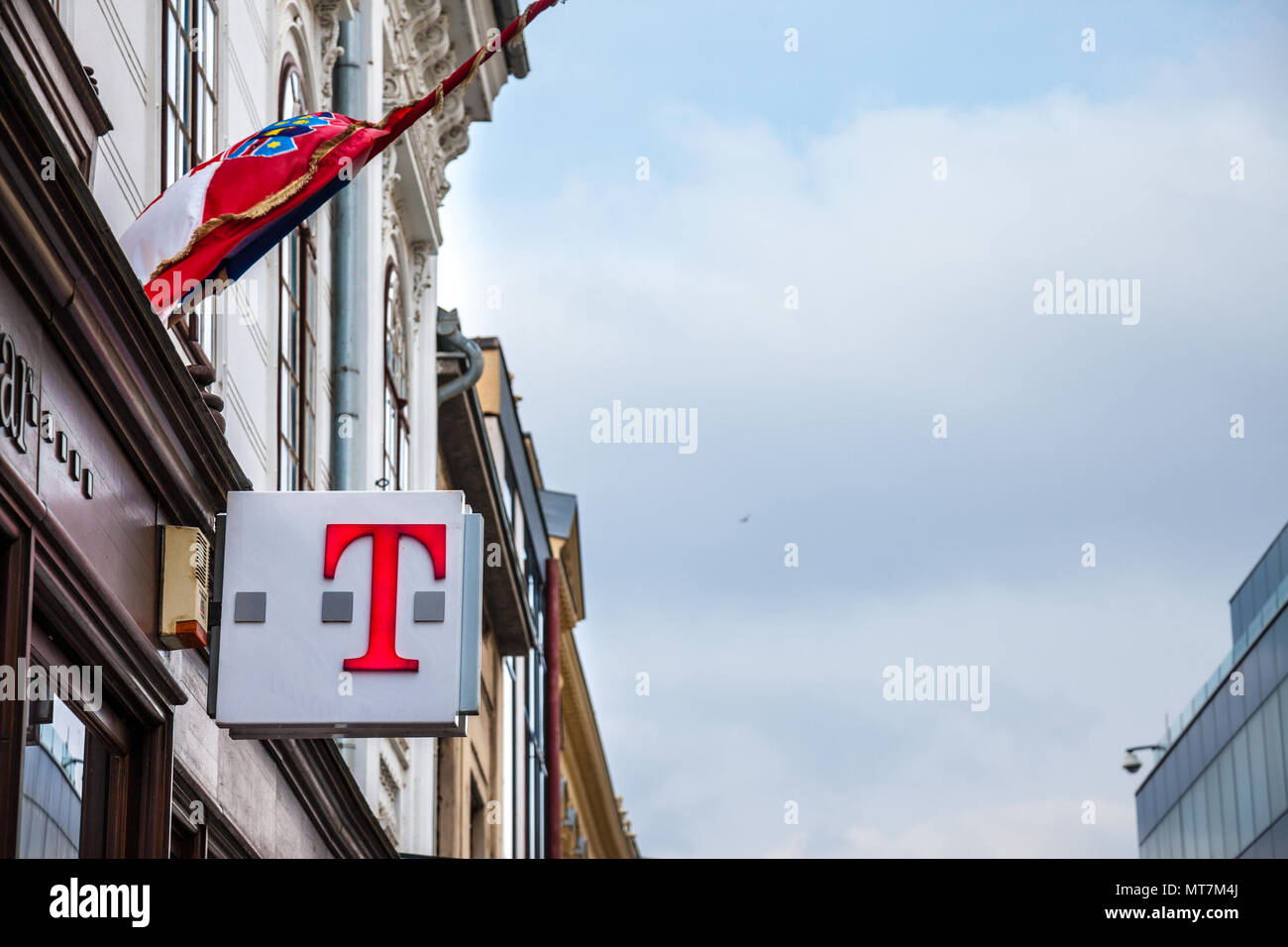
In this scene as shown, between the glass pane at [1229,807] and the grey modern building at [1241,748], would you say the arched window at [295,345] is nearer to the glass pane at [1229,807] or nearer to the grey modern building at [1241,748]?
the grey modern building at [1241,748]

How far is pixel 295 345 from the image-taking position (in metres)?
18.7

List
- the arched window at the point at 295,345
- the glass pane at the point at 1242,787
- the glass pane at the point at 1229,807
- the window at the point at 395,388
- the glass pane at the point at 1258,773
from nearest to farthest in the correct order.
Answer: the arched window at the point at 295,345 → the window at the point at 395,388 → the glass pane at the point at 1258,773 → the glass pane at the point at 1242,787 → the glass pane at the point at 1229,807

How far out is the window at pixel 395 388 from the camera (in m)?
23.5

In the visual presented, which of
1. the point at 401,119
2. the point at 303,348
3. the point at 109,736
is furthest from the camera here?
the point at 303,348

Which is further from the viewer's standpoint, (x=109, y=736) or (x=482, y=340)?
(x=482, y=340)

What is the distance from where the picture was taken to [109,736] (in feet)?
35.9

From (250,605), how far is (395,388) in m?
12.5

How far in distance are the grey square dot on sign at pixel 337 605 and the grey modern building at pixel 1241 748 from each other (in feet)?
130

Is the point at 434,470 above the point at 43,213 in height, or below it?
above

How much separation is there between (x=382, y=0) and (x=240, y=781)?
10829mm

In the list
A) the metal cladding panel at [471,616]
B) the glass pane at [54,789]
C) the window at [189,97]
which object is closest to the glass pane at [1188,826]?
the window at [189,97]

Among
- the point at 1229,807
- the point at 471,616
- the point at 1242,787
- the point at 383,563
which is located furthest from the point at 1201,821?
the point at 383,563
